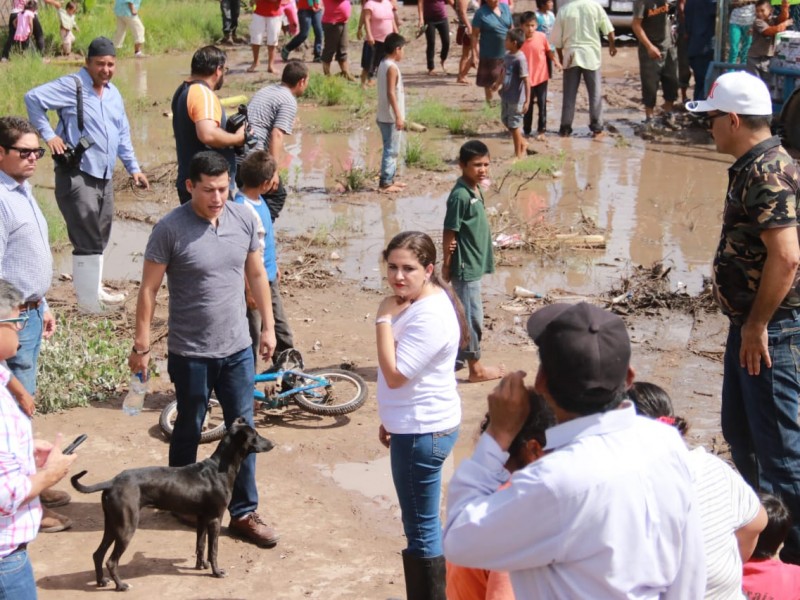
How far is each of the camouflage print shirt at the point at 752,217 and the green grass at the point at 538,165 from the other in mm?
8077

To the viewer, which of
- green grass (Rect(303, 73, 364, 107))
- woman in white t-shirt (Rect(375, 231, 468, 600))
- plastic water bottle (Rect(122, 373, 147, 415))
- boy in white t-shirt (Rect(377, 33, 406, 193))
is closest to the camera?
woman in white t-shirt (Rect(375, 231, 468, 600))

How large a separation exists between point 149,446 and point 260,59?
1524 centimetres

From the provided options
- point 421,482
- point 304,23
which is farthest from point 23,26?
point 421,482

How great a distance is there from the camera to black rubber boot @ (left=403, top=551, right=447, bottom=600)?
15.0 feet

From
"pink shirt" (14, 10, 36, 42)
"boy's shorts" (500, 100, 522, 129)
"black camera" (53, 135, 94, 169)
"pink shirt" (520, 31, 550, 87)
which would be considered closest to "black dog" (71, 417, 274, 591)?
"black camera" (53, 135, 94, 169)

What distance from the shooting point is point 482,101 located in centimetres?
1730

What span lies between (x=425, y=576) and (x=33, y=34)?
17324mm

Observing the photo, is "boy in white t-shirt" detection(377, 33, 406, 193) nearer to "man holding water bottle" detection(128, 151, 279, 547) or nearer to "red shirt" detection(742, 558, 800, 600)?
"man holding water bottle" detection(128, 151, 279, 547)

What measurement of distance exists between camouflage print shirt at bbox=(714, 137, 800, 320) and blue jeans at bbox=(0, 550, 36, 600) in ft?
10.4

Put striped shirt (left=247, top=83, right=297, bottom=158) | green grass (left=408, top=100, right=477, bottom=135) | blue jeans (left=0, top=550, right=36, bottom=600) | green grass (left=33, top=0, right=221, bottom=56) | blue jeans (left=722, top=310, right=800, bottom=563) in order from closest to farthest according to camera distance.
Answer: blue jeans (left=0, top=550, right=36, bottom=600) → blue jeans (left=722, top=310, right=800, bottom=563) → striped shirt (left=247, top=83, right=297, bottom=158) → green grass (left=408, top=100, right=477, bottom=135) → green grass (left=33, top=0, right=221, bottom=56)

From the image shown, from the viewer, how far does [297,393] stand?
6.90 meters

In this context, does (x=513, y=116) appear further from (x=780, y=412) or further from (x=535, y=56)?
(x=780, y=412)

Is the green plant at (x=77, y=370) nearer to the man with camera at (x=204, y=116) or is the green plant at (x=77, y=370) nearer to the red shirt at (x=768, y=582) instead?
the man with camera at (x=204, y=116)

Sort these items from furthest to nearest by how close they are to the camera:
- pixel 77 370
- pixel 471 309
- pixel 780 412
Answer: pixel 471 309, pixel 77 370, pixel 780 412
